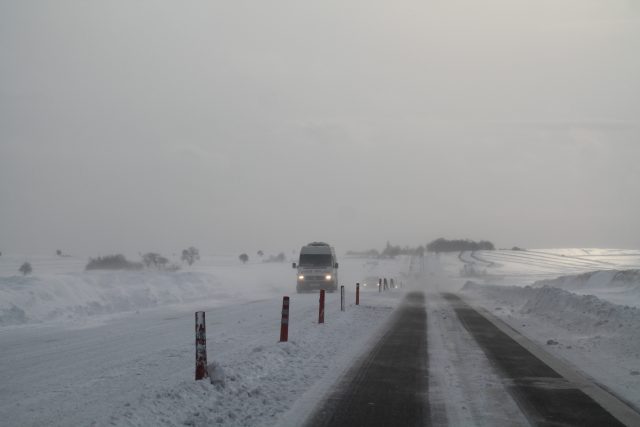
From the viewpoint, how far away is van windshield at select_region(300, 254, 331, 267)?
39125 mm

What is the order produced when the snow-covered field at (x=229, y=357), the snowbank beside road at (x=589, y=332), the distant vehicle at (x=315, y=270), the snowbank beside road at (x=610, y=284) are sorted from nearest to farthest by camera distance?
the snow-covered field at (x=229, y=357)
the snowbank beside road at (x=589, y=332)
the snowbank beside road at (x=610, y=284)
the distant vehicle at (x=315, y=270)

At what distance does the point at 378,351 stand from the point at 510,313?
13.5 meters

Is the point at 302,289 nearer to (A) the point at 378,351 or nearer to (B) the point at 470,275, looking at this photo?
(A) the point at 378,351

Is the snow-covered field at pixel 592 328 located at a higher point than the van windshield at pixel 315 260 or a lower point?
lower

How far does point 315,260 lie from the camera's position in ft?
129

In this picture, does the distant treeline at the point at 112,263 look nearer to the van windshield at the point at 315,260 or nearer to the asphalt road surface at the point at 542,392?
the van windshield at the point at 315,260

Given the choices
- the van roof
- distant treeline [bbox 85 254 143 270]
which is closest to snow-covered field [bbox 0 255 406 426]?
the van roof

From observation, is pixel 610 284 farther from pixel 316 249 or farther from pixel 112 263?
pixel 112 263

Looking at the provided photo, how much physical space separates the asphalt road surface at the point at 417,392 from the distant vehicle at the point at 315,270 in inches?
1020

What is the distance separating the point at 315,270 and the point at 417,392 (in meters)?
31.0

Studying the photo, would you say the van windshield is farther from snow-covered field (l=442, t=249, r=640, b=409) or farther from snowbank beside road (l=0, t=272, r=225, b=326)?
snow-covered field (l=442, t=249, r=640, b=409)

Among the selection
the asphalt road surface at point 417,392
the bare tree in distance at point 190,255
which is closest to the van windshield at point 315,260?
the asphalt road surface at point 417,392

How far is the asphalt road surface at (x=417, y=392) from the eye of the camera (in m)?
6.56

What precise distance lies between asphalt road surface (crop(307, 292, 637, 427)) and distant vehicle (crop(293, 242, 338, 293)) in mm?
25914
